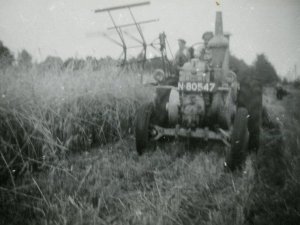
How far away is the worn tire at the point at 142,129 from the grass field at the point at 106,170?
168 millimetres

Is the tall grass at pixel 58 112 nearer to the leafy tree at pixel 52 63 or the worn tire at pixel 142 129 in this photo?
the leafy tree at pixel 52 63

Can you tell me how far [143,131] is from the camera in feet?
15.1

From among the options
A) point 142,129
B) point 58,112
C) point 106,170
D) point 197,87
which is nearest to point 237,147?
point 197,87

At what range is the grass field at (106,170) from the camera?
9.30 ft

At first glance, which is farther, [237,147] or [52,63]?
[52,63]

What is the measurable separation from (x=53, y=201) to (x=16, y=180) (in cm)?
71

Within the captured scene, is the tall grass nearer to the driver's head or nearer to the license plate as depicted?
the driver's head

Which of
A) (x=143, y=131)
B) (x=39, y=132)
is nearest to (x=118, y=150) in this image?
(x=143, y=131)

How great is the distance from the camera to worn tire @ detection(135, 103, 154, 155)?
461 centimetres

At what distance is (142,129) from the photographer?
181 inches

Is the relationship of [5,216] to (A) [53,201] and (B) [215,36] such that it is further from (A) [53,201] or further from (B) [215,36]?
(B) [215,36]

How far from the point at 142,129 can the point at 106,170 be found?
88 centimetres

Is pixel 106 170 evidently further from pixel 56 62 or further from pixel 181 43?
pixel 181 43

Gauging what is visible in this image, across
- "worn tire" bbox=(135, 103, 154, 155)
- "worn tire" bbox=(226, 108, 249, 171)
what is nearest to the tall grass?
"worn tire" bbox=(135, 103, 154, 155)
